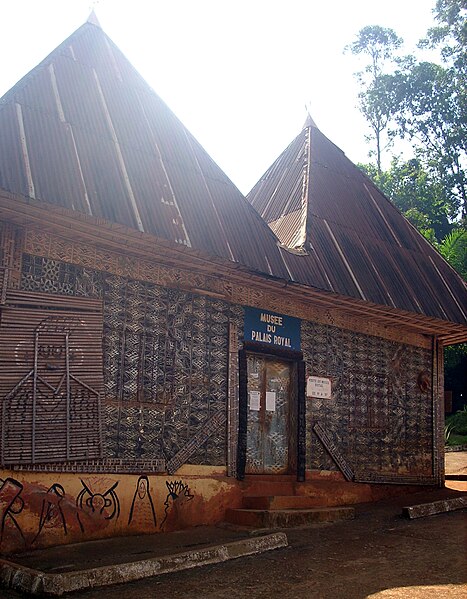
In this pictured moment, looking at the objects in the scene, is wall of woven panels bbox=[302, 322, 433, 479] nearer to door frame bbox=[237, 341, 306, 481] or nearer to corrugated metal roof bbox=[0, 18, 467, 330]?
door frame bbox=[237, 341, 306, 481]

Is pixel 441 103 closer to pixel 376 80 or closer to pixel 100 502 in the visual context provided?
pixel 376 80

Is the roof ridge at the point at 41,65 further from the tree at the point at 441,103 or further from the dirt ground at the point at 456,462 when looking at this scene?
the tree at the point at 441,103

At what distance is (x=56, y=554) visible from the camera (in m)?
6.34

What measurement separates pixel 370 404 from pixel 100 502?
5526 millimetres

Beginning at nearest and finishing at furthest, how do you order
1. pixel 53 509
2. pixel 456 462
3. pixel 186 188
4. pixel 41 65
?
pixel 53 509 < pixel 41 65 < pixel 186 188 < pixel 456 462

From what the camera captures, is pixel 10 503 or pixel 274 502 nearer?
pixel 10 503

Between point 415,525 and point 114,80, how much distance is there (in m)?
7.46

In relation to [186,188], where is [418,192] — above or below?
above

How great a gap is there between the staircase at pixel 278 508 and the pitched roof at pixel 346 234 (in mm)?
2991

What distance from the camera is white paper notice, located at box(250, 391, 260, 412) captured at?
9.59 m

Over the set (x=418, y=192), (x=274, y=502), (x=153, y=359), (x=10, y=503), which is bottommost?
(x=274, y=502)

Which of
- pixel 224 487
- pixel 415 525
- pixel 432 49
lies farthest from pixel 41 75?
pixel 432 49

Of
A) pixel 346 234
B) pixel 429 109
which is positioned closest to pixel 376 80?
pixel 429 109

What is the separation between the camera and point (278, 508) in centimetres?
862
